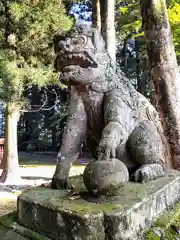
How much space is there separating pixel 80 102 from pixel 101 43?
0.36 m

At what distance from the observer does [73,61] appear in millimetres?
1371

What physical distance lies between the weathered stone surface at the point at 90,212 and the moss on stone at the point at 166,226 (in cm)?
3

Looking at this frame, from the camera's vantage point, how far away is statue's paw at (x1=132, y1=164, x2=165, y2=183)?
1.42 meters

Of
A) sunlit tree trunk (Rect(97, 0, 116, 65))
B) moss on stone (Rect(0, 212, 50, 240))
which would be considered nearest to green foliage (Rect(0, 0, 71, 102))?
sunlit tree trunk (Rect(97, 0, 116, 65))

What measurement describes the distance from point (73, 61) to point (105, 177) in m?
0.63

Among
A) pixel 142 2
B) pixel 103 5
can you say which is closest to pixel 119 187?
pixel 142 2

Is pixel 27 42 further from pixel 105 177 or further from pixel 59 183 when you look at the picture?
pixel 105 177

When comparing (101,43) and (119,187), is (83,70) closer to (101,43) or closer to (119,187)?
(101,43)

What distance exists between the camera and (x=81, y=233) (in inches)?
40.6

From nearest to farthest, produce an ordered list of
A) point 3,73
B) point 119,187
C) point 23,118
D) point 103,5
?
point 119,187, point 103,5, point 3,73, point 23,118

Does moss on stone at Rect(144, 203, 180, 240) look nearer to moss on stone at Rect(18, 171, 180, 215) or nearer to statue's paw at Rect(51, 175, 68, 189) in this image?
moss on stone at Rect(18, 171, 180, 215)

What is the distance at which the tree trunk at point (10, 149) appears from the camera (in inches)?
265

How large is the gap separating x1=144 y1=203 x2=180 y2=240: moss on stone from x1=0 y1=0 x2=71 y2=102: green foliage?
493 cm

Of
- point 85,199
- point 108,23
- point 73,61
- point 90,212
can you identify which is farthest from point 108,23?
point 90,212
